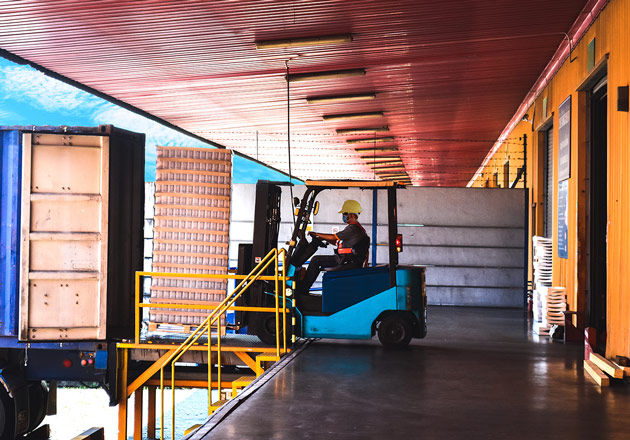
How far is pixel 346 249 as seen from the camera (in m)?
10.4

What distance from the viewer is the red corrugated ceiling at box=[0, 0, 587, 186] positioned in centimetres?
1115

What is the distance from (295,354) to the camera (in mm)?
9766

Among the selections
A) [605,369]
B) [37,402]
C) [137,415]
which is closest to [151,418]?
[137,415]

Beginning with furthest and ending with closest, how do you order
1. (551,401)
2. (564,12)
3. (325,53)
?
(325,53) → (564,12) → (551,401)

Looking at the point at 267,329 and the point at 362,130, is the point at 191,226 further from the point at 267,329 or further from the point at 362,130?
the point at 362,130

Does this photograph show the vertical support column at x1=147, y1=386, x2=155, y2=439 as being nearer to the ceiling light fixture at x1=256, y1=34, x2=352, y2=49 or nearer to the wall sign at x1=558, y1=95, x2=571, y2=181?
the ceiling light fixture at x1=256, y1=34, x2=352, y2=49

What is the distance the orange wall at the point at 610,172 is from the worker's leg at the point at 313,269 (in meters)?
3.69

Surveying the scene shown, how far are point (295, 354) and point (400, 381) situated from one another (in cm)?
205

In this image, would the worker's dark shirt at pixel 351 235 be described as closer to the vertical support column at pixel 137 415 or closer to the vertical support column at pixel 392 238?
the vertical support column at pixel 392 238

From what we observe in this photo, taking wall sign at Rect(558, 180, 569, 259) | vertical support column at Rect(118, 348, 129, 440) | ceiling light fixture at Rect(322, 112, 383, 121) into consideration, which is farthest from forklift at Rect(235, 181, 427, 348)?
ceiling light fixture at Rect(322, 112, 383, 121)

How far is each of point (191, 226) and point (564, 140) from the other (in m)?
6.99

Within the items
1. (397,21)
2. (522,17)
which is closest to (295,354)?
(397,21)

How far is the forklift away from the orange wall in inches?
102

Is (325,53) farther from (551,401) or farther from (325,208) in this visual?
(551,401)
